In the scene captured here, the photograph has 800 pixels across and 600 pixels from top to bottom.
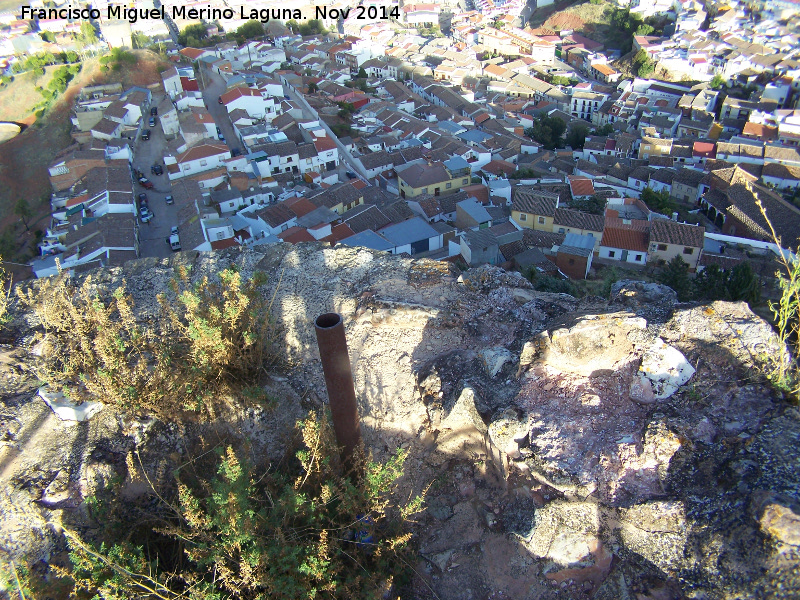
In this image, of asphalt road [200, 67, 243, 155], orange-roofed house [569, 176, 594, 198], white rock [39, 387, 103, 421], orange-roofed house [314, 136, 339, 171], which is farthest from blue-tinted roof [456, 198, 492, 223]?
white rock [39, 387, 103, 421]

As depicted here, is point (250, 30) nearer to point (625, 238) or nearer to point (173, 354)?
point (625, 238)

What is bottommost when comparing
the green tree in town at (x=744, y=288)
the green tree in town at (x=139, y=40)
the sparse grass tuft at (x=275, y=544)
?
the green tree in town at (x=139, y=40)

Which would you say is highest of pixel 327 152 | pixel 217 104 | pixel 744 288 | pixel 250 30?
pixel 744 288

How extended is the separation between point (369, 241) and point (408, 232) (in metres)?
1.75

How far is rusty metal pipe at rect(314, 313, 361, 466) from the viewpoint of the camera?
4.48m

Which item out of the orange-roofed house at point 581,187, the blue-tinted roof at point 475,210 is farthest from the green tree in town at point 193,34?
the orange-roofed house at point 581,187

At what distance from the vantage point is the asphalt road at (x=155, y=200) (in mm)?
19969

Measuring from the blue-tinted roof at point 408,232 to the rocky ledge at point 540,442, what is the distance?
440 inches

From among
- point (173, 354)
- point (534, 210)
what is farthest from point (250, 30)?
point (173, 354)

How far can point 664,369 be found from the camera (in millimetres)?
4844

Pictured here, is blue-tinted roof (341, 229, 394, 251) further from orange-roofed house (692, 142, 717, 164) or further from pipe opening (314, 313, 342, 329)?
orange-roofed house (692, 142, 717, 164)

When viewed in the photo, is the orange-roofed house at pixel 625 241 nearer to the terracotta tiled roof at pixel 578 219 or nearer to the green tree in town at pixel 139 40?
the terracotta tiled roof at pixel 578 219

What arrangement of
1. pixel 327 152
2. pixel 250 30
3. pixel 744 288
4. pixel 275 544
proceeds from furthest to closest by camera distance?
pixel 250 30
pixel 327 152
pixel 744 288
pixel 275 544

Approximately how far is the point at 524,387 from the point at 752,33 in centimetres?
4748
